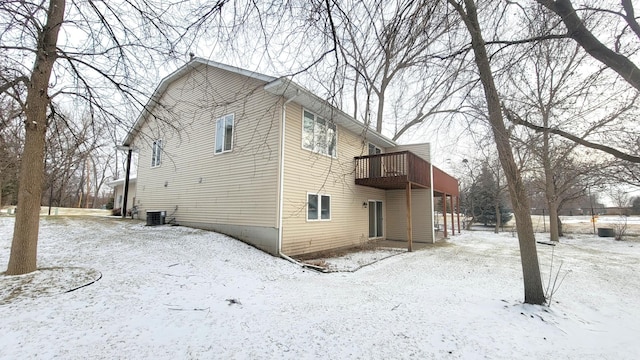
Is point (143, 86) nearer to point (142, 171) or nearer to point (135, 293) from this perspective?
point (135, 293)

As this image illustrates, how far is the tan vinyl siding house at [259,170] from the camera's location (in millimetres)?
8273

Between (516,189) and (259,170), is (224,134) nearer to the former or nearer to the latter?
(259,170)

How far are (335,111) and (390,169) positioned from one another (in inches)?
286

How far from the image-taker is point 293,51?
349 centimetres

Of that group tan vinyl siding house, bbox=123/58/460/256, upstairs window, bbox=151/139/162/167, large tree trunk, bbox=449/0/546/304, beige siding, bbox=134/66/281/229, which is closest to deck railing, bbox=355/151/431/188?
tan vinyl siding house, bbox=123/58/460/256

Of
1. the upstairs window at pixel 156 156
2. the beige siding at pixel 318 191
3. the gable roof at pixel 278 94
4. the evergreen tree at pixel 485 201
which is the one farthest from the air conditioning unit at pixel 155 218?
the evergreen tree at pixel 485 201

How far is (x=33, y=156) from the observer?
16.3 feet

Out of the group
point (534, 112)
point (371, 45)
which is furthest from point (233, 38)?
point (534, 112)

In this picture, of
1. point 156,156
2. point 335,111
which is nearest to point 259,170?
point 335,111

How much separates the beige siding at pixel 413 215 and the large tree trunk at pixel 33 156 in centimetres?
1258

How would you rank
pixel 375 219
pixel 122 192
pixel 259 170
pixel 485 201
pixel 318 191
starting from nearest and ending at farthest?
1. pixel 318 191
2. pixel 259 170
3. pixel 375 219
4. pixel 122 192
5. pixel 485 201

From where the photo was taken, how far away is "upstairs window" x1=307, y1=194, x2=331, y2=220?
9.37m

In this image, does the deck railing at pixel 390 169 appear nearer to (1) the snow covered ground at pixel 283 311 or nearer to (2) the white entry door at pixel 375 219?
(2) the white entry door at pixel 375 219

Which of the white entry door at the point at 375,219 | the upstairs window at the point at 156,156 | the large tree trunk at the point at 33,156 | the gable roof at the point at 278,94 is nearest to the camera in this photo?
the large tree trunk at the point at 33,156
